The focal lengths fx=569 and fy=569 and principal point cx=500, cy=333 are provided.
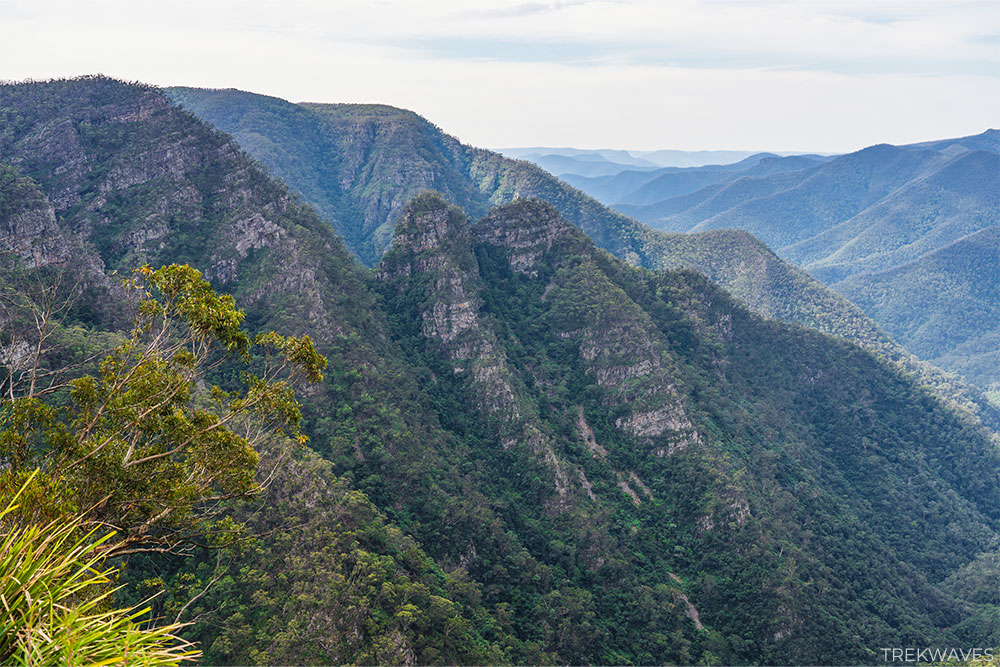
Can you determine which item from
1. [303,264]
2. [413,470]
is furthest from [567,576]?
[303,264]

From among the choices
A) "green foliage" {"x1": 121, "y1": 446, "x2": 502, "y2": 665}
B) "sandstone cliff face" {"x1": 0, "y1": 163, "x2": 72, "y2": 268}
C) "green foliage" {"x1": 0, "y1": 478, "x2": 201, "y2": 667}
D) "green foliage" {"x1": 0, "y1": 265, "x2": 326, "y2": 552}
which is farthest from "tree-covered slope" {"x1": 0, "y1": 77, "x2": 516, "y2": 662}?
"green foliage" {"x1": 0, "y1": 478, "x2": 201, "y2": 667}

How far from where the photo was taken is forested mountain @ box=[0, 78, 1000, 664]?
41.7 meters

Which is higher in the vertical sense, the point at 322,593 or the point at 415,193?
the point at 415,193

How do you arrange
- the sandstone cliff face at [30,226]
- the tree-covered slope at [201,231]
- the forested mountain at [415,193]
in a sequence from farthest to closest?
the forested mountain at [415,193]
the tree-covered slope at [201,231]
the sandstone cliff face at [30,226]

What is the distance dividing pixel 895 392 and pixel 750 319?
26817 mm

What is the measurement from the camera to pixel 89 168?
73.6 metres

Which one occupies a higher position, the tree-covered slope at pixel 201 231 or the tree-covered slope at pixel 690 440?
the tree-covered slope at pixel 201 231

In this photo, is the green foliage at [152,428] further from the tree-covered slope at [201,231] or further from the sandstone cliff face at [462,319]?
the sandstone cliff face at [462,319]

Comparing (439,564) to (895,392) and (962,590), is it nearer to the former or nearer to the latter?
(962,590)

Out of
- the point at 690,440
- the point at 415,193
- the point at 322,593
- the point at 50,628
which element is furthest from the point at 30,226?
the point at 415,193

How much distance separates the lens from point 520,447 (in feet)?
214

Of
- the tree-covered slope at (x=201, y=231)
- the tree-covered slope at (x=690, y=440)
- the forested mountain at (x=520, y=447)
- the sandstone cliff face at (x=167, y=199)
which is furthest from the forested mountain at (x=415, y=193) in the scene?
the tree-covered slope at (x=201, y=231)

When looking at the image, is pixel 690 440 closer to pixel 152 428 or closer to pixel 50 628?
pixel 152 428

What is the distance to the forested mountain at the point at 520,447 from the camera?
137ft
